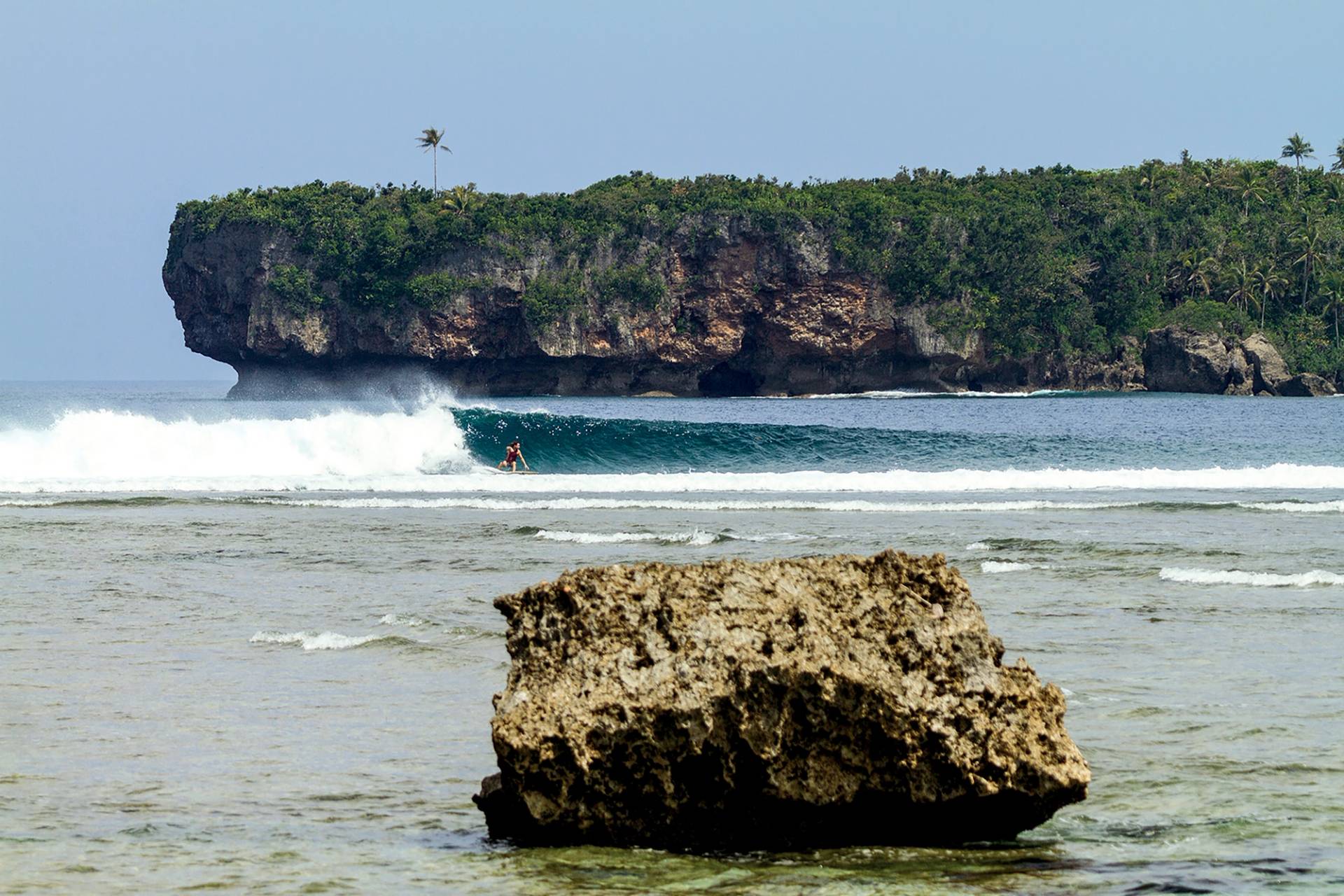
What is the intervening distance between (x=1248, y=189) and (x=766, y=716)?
352ft

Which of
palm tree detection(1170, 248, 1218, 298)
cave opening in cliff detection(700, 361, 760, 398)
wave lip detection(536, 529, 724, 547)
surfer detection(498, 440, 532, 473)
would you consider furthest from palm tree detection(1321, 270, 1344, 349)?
wave lip detection(536, 529, 724, 547)

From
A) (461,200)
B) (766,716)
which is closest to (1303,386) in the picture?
(461,200)

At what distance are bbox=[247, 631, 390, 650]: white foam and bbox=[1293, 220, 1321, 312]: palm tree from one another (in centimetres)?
9631

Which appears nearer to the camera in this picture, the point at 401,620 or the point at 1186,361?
the point at 401,620

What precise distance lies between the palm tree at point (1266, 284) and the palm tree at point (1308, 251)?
1.40 metres

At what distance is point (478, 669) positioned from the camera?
7590mm

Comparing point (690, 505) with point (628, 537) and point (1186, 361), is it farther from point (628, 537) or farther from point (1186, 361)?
point (1186, 361)

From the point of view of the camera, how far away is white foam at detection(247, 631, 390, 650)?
8.20m

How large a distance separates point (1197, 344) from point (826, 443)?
189 feet

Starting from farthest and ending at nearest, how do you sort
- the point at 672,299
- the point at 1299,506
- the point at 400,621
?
1. the point at 672,299
2. the point at 1299,506
3. the point at 400,621

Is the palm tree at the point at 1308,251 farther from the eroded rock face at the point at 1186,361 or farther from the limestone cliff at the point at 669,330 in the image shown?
the eroded rock face at the point at 1186,361

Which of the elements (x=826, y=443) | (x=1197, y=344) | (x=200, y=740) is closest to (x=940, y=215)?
(x=1197, y=344)

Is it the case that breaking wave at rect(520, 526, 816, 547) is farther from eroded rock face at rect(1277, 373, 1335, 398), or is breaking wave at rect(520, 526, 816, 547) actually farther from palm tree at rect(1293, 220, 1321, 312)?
palm tree at rect(1293, 220, 1321, 312)

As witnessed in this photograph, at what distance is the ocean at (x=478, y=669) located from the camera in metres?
4.30
